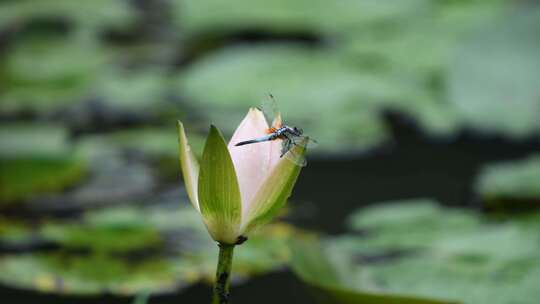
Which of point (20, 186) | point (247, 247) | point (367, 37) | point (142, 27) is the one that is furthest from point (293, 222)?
point (142, 27)

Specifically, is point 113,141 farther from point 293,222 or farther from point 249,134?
point 249,134

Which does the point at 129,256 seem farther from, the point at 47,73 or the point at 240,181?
the point at 47,73

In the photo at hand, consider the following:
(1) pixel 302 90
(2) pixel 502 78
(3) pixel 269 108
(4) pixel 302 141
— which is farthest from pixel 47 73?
(4) pixel 302 141

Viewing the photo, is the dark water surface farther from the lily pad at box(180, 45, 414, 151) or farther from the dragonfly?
the dragonfly

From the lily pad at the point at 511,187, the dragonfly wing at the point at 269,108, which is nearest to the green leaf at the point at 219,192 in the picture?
the dragonfly wing at the point at 269,108

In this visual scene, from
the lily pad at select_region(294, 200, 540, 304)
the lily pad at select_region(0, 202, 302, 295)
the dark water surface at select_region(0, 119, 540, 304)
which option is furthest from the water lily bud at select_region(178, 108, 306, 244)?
the dark water surface at select_region(0, 119, 540, 304)

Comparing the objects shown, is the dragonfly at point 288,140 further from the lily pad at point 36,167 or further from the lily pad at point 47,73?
the lily pad at point 47,73
